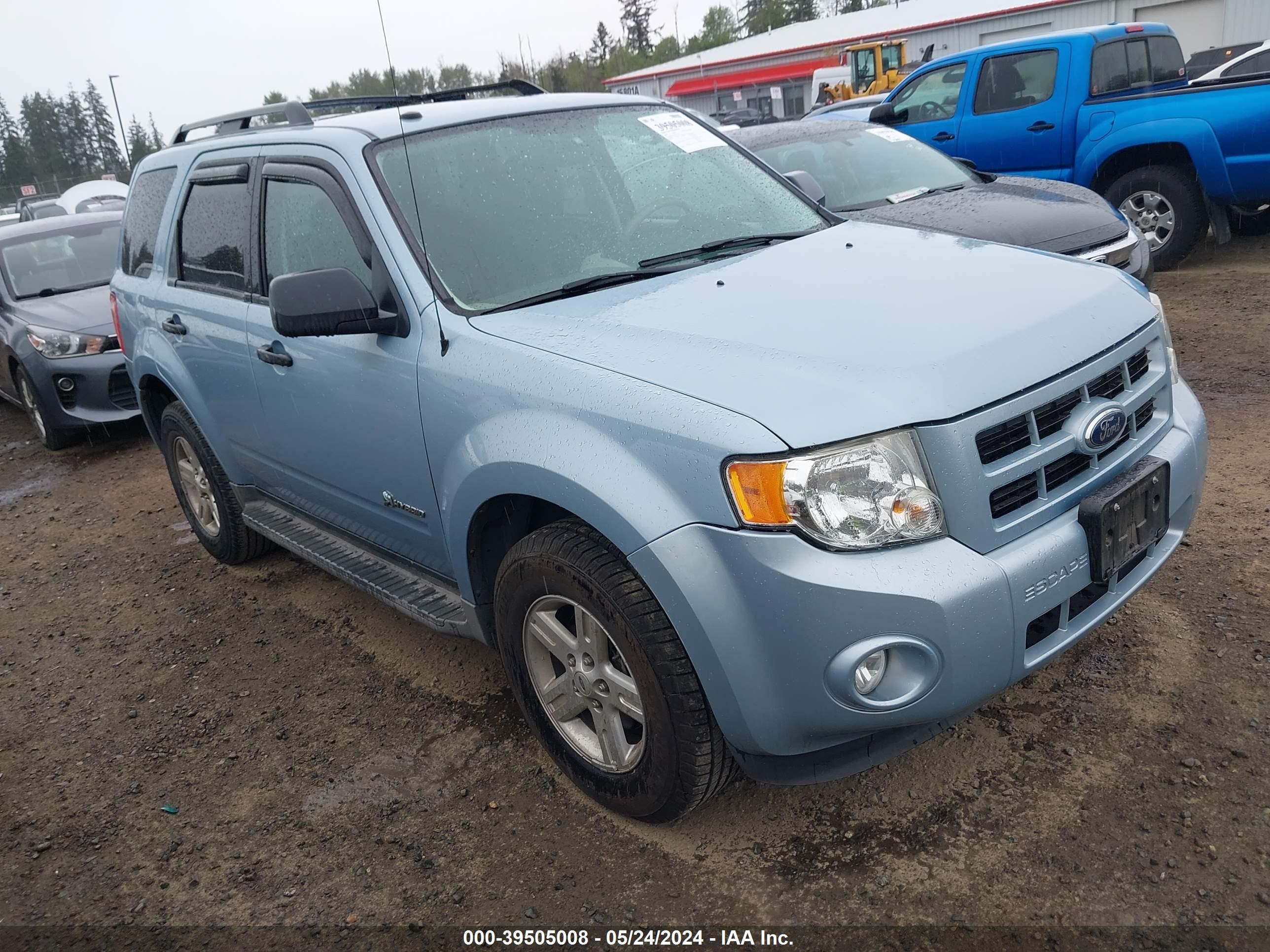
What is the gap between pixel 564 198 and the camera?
3199mm

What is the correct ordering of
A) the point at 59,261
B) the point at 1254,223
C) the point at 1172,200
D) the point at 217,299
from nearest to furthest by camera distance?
the point at 217,299, the point at 1172,200, the point at 59,261, the point at 1254,223

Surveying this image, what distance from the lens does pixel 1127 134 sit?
7836 mm

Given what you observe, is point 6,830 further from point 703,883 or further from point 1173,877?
point 1173,877

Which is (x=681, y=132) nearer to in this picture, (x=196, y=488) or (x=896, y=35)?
(x=196, y=488)

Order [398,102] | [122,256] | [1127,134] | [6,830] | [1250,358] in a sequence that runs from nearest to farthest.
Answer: [6,830] → [398,102] → [122,256] → [1250,358] → [1127,134]

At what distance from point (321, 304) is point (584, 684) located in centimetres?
126

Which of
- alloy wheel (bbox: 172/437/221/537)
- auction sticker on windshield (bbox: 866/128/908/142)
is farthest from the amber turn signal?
auction sticker on windshield (bbox: 866/128/908/142)

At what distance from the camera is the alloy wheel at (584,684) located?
2531 millimetres

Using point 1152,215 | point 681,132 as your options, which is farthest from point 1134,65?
point 681,132

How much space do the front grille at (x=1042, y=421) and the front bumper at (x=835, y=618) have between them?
0.20 meters

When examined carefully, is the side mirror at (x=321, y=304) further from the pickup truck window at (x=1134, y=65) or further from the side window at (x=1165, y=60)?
the side window at (x=1165, y=60)

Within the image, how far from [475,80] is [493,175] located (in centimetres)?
175

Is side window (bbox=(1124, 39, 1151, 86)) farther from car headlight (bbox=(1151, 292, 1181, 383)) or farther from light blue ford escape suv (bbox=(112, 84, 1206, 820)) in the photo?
car headlight (bbox=(1151, 292, 1181, 383))

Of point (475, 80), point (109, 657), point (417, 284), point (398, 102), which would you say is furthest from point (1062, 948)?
point (475, 80)
